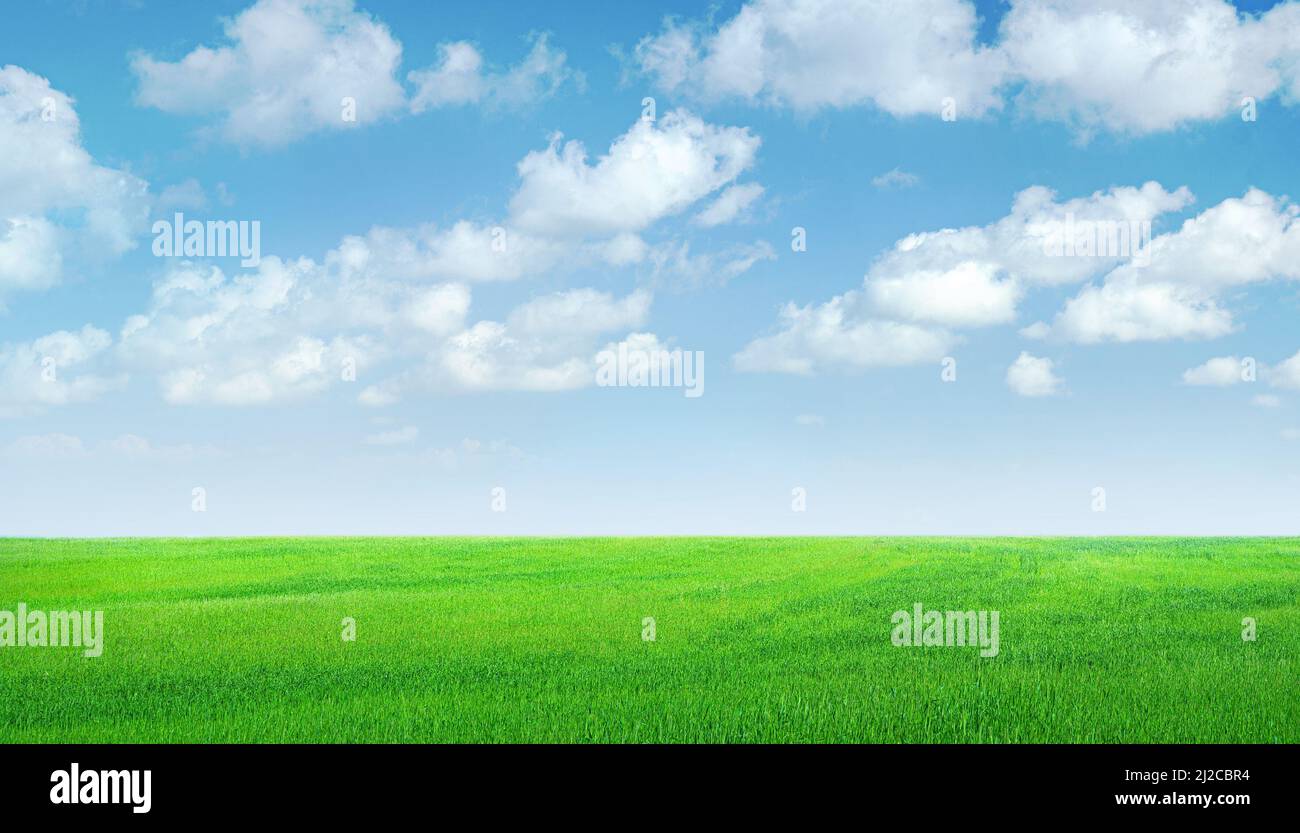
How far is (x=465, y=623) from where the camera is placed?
20.4 metres

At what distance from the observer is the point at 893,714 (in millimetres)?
11898

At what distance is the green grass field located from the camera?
1160cm

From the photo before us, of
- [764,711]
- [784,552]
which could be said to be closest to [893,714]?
[764,711]

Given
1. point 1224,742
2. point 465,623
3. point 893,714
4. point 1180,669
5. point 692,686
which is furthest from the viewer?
point 465,623

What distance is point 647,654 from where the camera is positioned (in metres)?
16.4

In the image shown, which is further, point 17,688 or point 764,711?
point 17,688

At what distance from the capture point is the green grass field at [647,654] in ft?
38.1

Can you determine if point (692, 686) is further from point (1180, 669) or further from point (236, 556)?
point (236, 556)

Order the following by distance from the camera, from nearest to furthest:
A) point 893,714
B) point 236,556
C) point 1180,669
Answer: point 893,714 < point 1180,669 < point 236,556

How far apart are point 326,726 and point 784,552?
91.2 ft
